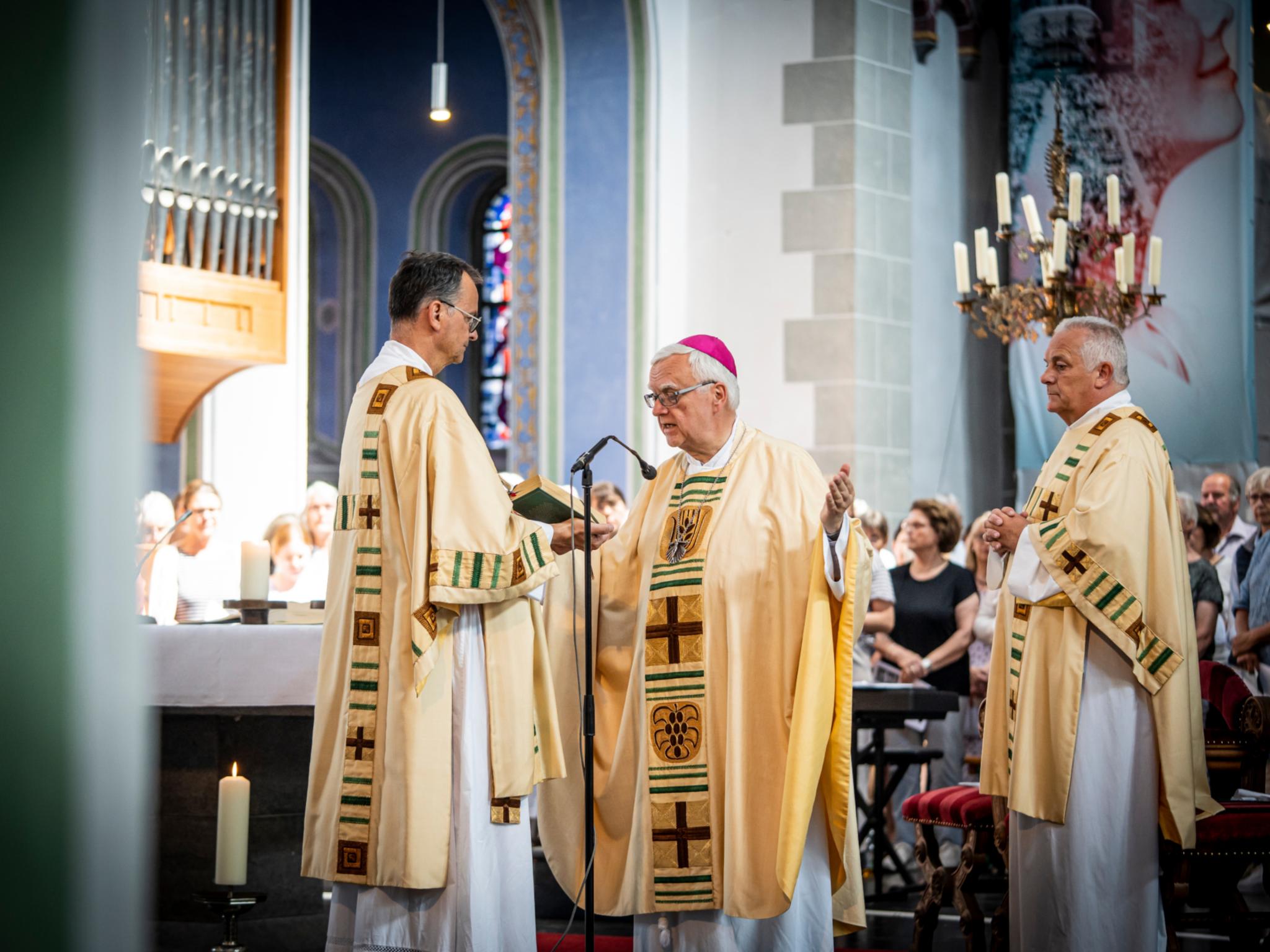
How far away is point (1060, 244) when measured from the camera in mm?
7395

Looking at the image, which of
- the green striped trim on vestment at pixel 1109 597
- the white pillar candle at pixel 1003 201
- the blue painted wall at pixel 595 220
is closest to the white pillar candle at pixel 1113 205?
the white pillar candle at pixel 1003 201

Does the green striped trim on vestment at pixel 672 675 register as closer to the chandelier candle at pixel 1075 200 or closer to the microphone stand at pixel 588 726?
the microphone stand at pixel 588 726

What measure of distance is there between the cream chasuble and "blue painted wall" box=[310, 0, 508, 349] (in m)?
10.2

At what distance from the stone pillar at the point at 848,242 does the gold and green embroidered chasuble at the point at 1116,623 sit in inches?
196

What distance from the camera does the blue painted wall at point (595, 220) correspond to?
8.85 meters

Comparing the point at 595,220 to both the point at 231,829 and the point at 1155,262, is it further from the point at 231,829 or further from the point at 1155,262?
the point at 231,829

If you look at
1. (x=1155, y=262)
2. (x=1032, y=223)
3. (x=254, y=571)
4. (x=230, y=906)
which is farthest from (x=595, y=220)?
(x=230, y=906)

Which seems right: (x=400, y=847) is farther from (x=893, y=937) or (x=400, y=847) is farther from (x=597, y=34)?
(x=597, y=34)

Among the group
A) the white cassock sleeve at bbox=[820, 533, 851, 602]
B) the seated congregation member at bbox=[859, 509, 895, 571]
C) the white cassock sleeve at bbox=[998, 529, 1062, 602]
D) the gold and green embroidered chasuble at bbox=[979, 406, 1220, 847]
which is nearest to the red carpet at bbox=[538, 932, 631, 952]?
the gold and green embroidered chasuble at bbox=[979, 406, 1220, 847]

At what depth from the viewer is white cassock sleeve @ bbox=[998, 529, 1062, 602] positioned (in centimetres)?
379

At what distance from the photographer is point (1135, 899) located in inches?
145

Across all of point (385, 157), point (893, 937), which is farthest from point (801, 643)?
point (385, 157)

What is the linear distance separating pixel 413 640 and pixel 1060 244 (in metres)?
5.06

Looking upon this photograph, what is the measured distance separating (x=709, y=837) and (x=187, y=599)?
2.55 metres
